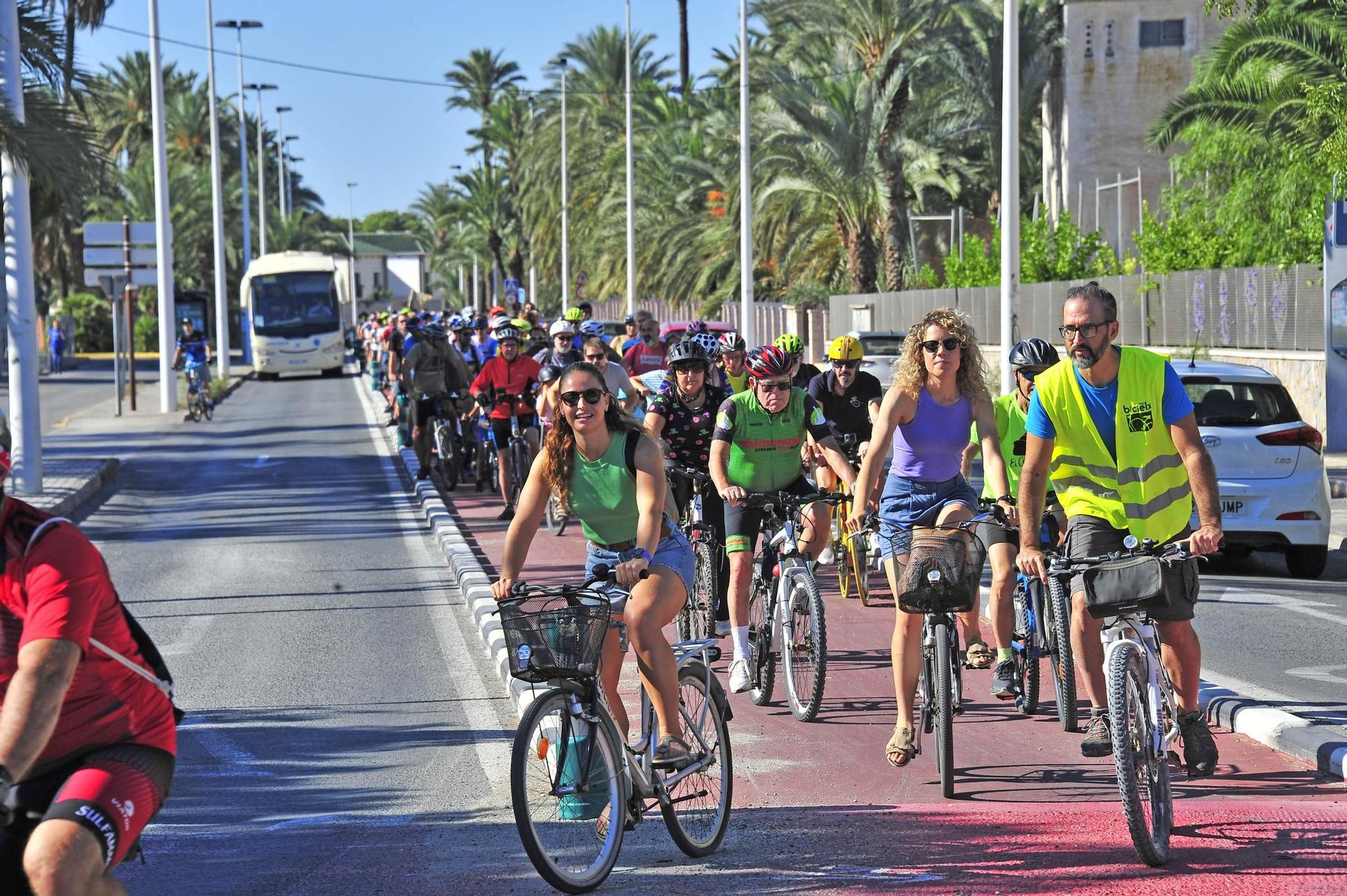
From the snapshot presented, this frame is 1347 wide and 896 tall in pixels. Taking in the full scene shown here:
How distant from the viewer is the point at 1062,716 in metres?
7.75

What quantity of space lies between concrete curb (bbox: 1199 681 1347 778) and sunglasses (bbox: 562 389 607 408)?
3.30 metres

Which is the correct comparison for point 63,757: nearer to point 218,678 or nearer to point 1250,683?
point 218,678

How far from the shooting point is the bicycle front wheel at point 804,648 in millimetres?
7977

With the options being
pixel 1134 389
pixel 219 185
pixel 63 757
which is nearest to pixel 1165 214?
pixel 219 185

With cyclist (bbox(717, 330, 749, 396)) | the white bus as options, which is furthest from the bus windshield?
cyclist (bbox(717, 330, 749, 396))

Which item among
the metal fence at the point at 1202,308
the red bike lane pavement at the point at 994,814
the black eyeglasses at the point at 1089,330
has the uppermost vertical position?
the metal fence at the point at 1202,308

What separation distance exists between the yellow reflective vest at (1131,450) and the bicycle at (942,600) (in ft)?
2.01

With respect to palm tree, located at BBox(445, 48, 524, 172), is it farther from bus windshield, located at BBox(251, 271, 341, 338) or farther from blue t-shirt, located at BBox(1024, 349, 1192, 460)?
blue t-shirt, located at BBox(1024, 349, 1192, 460)

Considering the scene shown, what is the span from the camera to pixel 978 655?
29.1 ft

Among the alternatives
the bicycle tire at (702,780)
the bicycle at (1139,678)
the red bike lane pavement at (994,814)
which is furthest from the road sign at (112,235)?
the bicycle at (1139,678)

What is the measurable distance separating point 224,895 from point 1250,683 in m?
5.55

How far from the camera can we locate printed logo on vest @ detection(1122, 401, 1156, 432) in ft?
20.0

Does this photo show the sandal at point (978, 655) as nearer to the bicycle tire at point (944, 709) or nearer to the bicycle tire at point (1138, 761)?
the bicycle tire at point (944, 709)

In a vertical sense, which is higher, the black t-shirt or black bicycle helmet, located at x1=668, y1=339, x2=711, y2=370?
black bicycle helmet, located at x1=668, y1=339, x2=711, y2=370
